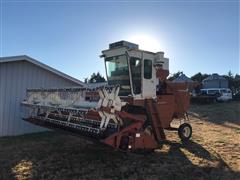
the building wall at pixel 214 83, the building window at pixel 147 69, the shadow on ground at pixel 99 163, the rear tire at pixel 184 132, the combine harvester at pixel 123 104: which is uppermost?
the building wall at pixel 214 83

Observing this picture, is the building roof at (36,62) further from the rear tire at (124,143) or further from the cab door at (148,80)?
the rear tire at (124,143)

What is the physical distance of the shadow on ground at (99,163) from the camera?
24.3 ft

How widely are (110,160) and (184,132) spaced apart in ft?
14.5

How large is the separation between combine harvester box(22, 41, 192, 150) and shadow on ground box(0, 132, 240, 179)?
60 cm

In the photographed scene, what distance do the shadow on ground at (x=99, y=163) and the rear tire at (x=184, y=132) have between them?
90cm

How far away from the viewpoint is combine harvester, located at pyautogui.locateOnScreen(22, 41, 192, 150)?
7727 millimetres

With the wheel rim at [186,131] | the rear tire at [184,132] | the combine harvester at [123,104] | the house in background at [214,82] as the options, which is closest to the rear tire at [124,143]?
the combine harvester at [123,104]

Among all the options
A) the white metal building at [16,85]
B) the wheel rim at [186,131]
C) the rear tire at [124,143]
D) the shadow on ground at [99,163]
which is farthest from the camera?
the white metal building at [16,85]

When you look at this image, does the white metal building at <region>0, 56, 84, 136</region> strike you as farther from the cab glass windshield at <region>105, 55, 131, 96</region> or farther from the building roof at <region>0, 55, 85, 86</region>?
the cab glass windshield at <region>105, 55, 131, 96</region>

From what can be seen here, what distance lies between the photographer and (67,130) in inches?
362

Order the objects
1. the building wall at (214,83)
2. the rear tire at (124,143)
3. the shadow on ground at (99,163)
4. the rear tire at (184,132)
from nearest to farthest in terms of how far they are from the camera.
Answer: the shadow on ground at (99,163) → the rear tire at (124,143) → the rear tire at (184,132) → the building wall at (214,83)

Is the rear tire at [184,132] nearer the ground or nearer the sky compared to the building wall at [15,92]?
nearer the ground

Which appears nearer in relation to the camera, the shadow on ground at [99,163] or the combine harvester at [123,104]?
the shadow on ground at [99,163]

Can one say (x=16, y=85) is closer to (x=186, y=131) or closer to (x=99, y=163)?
(x=99, y=163)
